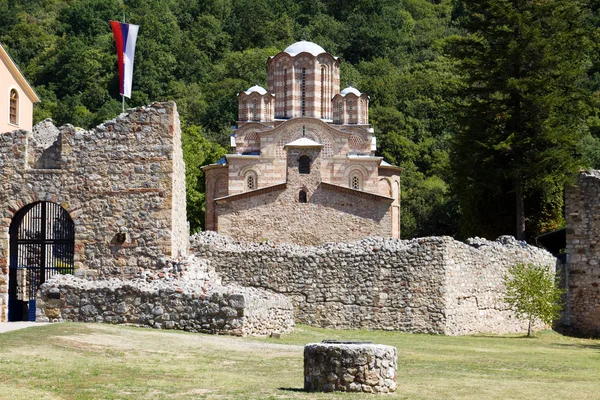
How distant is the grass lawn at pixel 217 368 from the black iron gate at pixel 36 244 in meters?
3.02

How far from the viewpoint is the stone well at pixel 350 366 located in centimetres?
1059

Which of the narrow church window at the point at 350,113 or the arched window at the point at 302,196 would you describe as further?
the narrow church window at the point at 350,113

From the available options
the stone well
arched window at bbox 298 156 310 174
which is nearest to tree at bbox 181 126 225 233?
arched window at bbox 298 156 310 174

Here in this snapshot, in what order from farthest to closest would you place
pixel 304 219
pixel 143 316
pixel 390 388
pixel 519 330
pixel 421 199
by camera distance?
pixel 421 199 → pixel 304 219 → pixel 519 330 → pixel 143 316 → pixel 390 388

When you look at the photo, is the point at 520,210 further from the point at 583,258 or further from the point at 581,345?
the point at 581,345

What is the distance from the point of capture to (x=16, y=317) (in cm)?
1855

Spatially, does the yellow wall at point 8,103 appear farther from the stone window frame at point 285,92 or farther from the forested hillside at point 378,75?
the stone window frame at point 285,92

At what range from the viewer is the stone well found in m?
10.6

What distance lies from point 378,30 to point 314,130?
5475 centimetres

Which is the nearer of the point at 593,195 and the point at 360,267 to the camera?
the point at 360,267

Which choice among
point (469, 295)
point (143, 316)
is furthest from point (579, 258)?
point (143, 316)

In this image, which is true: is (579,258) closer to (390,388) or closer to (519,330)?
(519,330)

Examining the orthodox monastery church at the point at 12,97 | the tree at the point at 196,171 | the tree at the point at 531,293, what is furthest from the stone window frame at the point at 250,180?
the tree at the point at 531,293

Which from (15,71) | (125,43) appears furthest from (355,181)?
(125,43)
